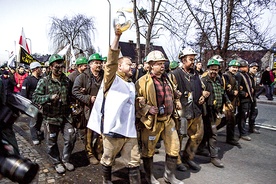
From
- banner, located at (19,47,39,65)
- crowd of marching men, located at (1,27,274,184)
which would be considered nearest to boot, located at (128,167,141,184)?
crowd of marching men, located at (1,27,274,184)

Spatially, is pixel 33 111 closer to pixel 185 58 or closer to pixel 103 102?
pixel 103 102

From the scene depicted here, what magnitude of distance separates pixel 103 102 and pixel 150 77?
83 centimetres

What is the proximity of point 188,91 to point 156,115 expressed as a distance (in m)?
0.99

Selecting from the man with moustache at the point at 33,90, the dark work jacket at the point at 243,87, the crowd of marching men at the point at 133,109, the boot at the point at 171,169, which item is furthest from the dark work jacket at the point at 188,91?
the man with moustache at the point at 33,90

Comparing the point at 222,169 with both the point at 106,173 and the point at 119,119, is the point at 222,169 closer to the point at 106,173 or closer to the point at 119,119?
the point at 106,173

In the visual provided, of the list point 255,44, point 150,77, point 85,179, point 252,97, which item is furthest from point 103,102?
point 255,44

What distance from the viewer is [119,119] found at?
10.3ft

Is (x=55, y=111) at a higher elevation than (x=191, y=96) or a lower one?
lower

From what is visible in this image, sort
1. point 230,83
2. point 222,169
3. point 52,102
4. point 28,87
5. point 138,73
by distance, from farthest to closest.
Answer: point 138,73, point 28,87, point 230,83, point 222,169, point 52,102

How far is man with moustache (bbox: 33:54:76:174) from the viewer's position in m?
4.10

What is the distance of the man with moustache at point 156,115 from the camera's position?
137 inches

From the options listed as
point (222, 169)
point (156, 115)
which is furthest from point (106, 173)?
point (222, 169)

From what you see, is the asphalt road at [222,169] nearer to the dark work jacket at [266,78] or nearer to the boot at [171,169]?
the boot at [171,169]

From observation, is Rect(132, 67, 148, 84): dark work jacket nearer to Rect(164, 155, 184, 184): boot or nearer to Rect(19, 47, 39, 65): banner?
Rect(164, 155, 184, 184): boot
